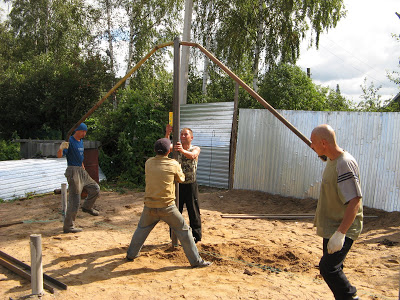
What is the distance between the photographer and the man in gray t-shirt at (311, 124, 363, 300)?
3.17 metres

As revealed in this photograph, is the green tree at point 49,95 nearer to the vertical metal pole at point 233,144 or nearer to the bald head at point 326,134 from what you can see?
the vertical metal pole at point 233,144

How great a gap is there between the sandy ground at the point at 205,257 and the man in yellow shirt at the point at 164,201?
0.39 m

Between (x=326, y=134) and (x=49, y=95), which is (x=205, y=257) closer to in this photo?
(x=326, y=134)

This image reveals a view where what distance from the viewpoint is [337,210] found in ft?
11.0

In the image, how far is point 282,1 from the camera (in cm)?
1673

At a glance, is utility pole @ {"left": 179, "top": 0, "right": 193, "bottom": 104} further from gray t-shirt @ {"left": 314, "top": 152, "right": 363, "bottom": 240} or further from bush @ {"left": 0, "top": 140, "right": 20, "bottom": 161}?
gray t-shirt @ {"left": 314, "top": 152, "right": 363, "bottom": 240}

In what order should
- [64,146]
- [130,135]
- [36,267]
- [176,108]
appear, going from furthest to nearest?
[130,135]
[64,146]
[176,108]
[36,267]

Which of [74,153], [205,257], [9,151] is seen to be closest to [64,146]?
[74,153]

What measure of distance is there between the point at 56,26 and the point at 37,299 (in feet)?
87.4

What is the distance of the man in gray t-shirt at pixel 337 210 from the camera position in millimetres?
3172

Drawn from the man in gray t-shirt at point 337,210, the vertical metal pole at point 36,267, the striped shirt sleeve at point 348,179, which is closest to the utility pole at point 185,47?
the vertical metal pole at point 36,267

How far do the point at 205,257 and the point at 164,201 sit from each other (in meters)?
1.28

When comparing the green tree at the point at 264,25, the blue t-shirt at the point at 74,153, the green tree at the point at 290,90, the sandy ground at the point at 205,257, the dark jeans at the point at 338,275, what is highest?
the green tree at the point at 264,25

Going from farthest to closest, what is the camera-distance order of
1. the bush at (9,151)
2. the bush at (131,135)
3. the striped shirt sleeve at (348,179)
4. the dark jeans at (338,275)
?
the bush at (9,151) < the bush at (131,135) < the dark jeans at (338,275) < the striped shirt sleeve at (348,179)
